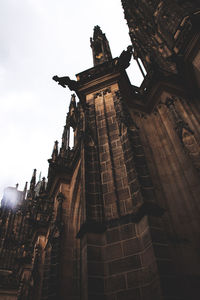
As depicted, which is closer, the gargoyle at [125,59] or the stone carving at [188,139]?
the stone carving at [188,139]

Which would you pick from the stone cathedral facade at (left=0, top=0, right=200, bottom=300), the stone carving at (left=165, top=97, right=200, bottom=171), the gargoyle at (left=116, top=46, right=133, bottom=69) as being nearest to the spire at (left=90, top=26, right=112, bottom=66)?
the stone cathedral facade at (left=0, top=0, right=200, bottom=300)

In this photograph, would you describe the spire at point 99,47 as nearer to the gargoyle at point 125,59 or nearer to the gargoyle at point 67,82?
the gargoyle at point 125,59

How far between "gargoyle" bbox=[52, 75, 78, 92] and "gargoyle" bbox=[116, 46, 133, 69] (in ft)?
5.57

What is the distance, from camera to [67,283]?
24.7 ft

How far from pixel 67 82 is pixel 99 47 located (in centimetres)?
428

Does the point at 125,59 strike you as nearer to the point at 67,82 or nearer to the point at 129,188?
the point at 67,82

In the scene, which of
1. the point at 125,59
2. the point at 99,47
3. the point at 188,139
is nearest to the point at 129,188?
the point at 188,139

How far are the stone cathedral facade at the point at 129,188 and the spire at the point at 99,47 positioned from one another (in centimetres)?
6

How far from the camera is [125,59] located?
319 inches

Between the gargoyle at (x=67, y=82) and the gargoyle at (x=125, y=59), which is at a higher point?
the gargoyle at (x=125, y=59)

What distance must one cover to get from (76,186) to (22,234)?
44.3ft

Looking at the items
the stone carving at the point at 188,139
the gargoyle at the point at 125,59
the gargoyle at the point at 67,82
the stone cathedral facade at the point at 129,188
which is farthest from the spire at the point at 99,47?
the stone carving at the point at 188,139

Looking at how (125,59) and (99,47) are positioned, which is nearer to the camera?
(125,59)

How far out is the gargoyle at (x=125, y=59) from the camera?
7949 millimetres
